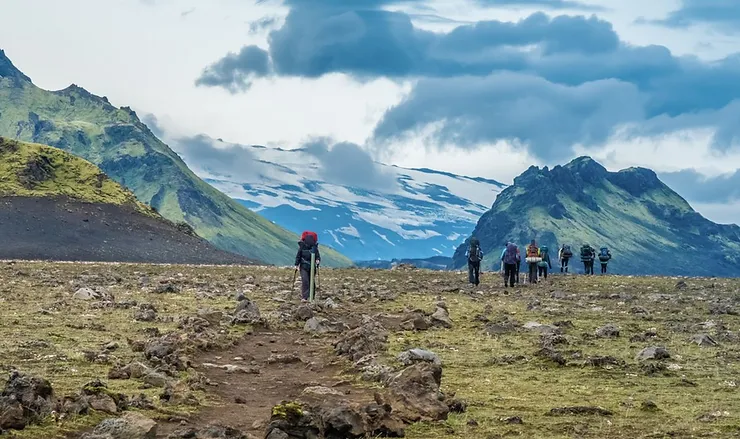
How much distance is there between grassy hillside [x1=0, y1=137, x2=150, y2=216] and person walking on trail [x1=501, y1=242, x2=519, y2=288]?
11036cm

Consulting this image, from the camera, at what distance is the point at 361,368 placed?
2231 cm

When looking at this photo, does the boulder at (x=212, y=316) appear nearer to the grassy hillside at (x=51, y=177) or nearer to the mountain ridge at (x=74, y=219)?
the mountain ridge at (x=74, y=219)

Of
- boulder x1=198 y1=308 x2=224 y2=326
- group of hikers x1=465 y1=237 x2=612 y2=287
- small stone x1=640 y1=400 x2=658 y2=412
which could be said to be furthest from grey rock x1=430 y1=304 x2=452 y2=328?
group of hikers x1=465 y1=237 x2=612 y2=287

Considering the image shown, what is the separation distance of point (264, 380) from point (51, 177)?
150 meters

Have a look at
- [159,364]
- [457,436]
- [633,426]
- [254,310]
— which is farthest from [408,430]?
[254,310]

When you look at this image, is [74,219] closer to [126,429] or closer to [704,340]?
[704,340]

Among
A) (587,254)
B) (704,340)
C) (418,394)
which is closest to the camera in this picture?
(418,394)

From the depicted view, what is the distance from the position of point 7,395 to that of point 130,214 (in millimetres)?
144622

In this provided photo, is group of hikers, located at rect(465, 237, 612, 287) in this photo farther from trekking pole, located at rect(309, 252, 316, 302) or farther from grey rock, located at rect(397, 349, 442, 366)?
grey rock, located at rect(397, 349, 442, 366)

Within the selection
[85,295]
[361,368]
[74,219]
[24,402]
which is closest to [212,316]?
[85,295]

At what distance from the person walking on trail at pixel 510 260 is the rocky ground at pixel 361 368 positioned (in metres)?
11.4

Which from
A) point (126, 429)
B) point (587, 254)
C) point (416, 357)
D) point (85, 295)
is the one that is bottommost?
point (126, 429)

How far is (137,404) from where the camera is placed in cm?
1678

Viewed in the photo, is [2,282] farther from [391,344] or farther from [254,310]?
[391,344]
